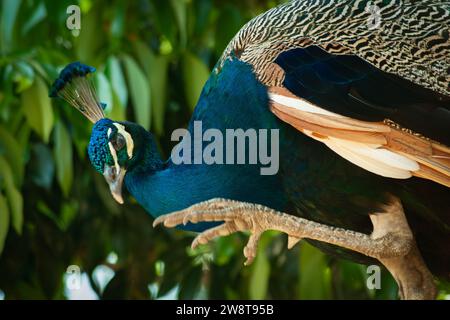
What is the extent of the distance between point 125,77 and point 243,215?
1.11m

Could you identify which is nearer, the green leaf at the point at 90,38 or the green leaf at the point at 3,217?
the green leaf at the point at 3,217

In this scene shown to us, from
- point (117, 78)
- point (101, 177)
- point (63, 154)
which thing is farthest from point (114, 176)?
point (101, 177)

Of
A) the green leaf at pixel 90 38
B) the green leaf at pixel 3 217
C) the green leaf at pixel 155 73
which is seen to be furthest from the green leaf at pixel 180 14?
the green leaf at pixel 3 217

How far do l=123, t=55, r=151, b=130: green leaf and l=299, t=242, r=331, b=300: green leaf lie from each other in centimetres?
62

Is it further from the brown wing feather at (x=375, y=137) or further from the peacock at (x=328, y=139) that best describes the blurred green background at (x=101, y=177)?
the brown wing feather at (x=375, y=137)

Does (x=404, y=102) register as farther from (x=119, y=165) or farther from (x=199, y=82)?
(x=199, y=82)

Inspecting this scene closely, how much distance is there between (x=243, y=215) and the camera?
Result: 4.79 feet

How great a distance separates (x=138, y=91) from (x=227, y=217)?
1.06 metres

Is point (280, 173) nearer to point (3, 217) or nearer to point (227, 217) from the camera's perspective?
point (227, 217)

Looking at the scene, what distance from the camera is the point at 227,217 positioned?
145 cm

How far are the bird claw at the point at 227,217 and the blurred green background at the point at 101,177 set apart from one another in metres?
0.88

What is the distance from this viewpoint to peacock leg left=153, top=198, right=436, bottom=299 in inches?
57.1

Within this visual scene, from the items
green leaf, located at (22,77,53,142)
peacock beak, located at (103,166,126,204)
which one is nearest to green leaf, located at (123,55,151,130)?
green leaf, located at (22,77,53,142)

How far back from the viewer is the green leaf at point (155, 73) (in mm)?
2625
